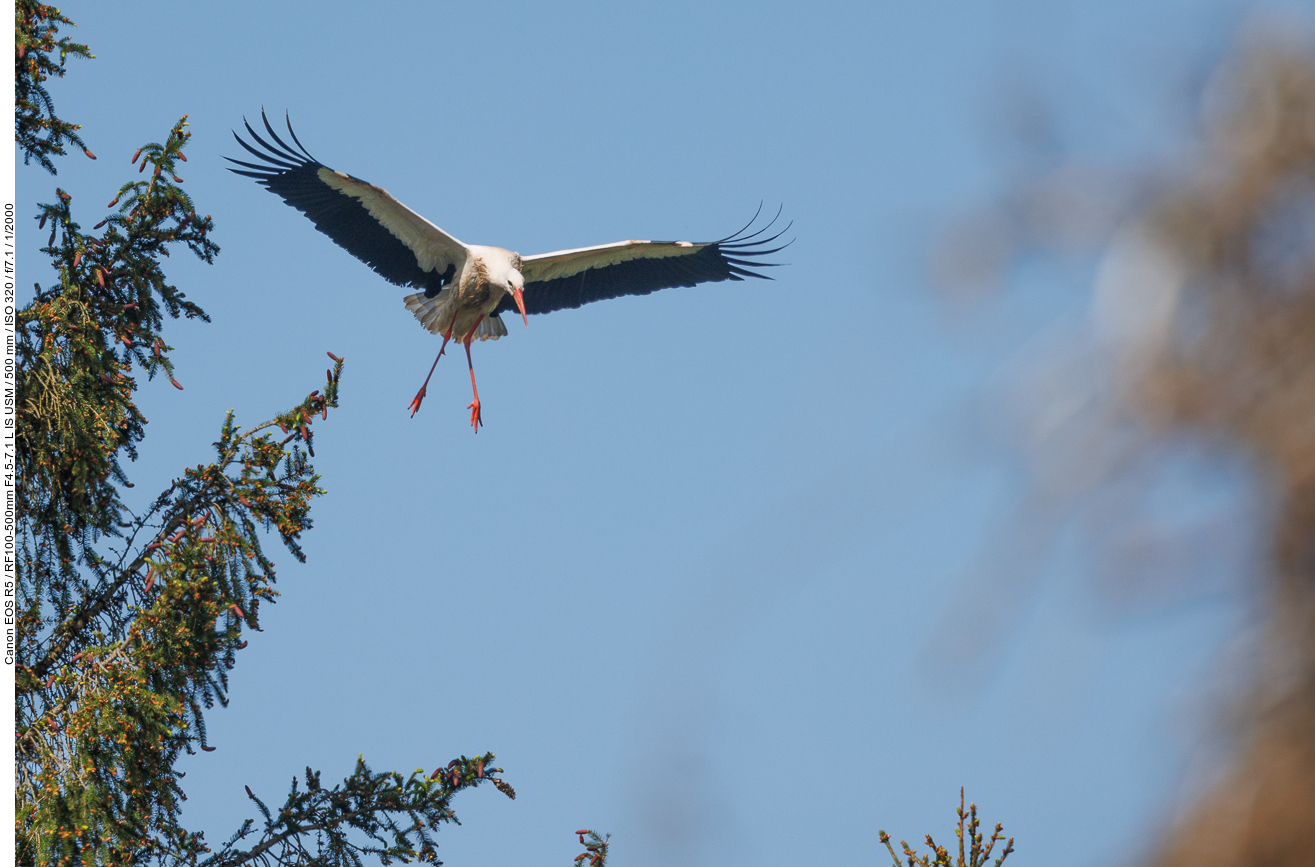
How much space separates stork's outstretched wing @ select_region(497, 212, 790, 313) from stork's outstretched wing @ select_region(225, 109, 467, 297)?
2.33ft

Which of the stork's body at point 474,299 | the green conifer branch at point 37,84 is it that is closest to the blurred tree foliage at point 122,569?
the green conifer branch at point 37,84

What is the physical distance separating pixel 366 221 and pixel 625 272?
224cm

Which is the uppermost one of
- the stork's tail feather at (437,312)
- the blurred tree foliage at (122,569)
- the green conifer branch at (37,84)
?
the stork's tail feather at (437,312)

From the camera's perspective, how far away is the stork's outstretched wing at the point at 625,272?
34.8ft

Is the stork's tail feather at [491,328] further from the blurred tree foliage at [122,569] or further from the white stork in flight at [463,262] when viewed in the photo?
the blurred tree foliage at [122,569]

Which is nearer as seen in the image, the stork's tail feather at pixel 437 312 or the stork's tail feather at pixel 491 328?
the stork's tail feather at pixel 437 312

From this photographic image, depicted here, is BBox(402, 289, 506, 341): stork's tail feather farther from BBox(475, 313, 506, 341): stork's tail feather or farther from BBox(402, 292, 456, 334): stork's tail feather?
BBox(475, 313, 506, 341): stork's tail feather

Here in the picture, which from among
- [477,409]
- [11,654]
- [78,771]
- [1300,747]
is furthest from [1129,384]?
[477,409]

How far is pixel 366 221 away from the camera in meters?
9.79

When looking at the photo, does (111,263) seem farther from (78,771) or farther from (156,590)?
(78,771)

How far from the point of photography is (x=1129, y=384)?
4.05 ft

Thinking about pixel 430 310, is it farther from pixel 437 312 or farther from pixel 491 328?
pixel 491 328

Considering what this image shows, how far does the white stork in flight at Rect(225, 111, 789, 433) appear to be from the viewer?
30.8 ft

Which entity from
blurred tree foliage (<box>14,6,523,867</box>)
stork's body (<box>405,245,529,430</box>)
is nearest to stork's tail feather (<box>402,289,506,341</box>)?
stork's body (<box>405,245,529,430</box>)
